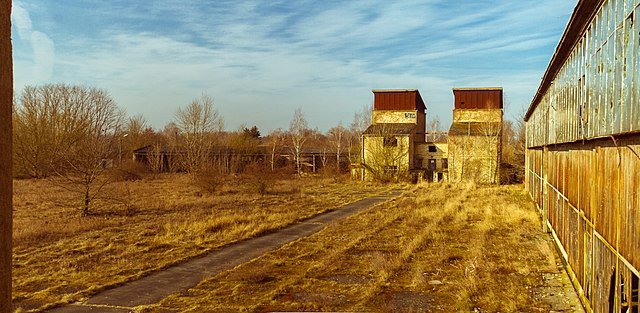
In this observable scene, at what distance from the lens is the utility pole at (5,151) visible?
1.50 metres

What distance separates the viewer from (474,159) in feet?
136

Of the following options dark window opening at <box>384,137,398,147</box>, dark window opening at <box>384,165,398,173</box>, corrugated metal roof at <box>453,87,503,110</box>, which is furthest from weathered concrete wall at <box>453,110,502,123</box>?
dark window opening at <box>384,165,398,173</box>

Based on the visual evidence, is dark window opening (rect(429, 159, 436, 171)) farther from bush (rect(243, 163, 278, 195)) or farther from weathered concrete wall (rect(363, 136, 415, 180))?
bush (rect(243, 163, 278, 195))

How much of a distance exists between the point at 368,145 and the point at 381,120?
4631 millimetres

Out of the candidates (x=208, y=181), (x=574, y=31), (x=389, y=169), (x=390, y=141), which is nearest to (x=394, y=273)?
(x=574, y=31)

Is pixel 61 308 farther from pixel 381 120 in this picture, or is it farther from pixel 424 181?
pixel 381 120

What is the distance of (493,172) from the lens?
41.2 m

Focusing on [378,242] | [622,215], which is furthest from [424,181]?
[622,215]

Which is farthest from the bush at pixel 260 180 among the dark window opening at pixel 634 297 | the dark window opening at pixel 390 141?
the dark window opening at pixel 634 297

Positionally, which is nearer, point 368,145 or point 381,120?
point 368,145

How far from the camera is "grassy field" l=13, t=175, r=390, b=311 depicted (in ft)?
30.9

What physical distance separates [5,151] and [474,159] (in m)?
42.6

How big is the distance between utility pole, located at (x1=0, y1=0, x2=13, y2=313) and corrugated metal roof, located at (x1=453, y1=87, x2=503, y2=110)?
1867 inches

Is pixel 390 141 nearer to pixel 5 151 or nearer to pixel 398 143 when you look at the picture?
pixel 398 143
